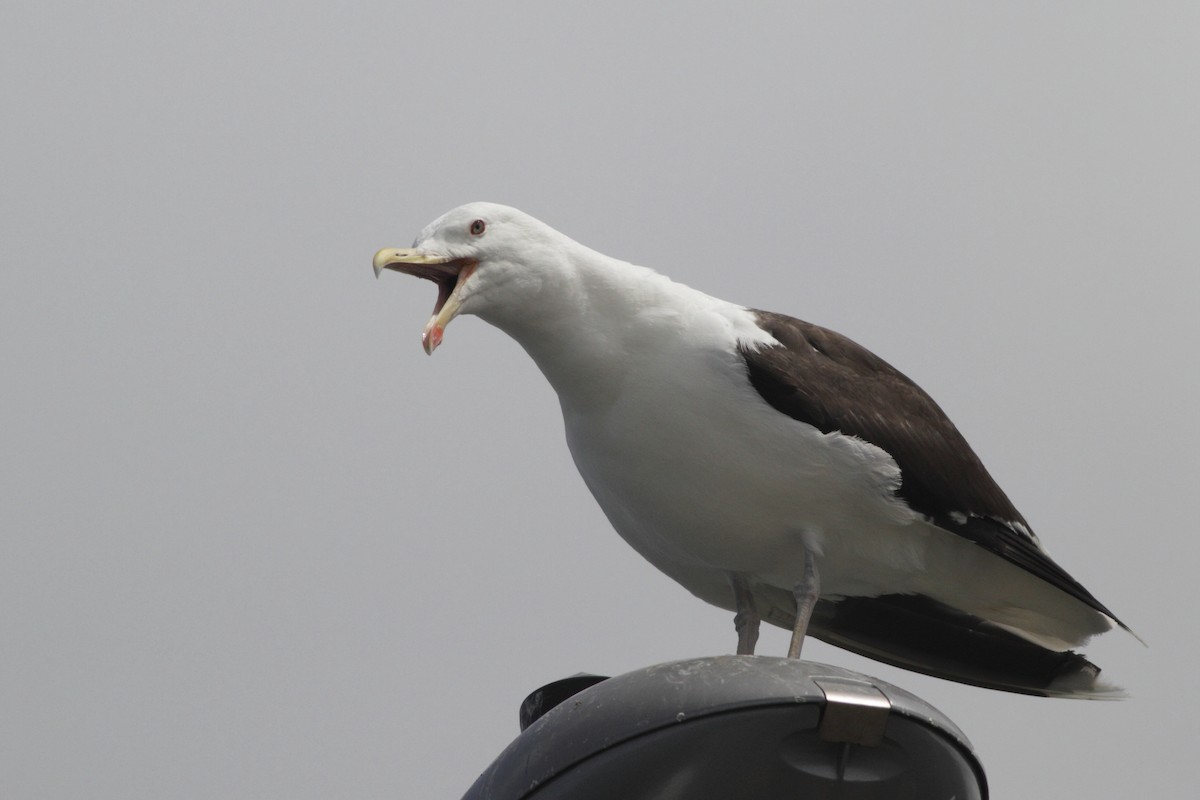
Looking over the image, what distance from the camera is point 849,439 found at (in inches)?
200

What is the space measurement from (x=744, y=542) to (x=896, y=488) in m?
0.53

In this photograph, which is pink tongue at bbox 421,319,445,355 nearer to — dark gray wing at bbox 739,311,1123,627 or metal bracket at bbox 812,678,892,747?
dark gray wing at bbox 739,311,1123,627

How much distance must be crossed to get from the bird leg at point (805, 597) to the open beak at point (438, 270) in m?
1.40

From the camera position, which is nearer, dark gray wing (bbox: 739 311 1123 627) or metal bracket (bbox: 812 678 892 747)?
metal bracket (bbox: 812 678 892 747)

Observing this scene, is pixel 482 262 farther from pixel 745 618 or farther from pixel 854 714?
pixel 854 714

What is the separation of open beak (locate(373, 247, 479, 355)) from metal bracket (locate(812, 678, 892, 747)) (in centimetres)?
206

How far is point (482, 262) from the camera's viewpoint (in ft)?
16.6

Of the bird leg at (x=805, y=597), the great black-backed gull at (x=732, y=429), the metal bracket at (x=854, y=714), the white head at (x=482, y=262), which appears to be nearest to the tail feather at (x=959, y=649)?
the great black-backed gull at (x=732, y=429)

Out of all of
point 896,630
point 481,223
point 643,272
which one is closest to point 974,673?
point 896,630

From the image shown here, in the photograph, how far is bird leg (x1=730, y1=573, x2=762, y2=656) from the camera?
221 inches

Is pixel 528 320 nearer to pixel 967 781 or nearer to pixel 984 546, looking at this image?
pixel 984 546

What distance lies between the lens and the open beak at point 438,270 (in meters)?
4.92

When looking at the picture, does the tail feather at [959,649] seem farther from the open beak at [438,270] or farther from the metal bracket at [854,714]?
the metal bracket at [854,714]

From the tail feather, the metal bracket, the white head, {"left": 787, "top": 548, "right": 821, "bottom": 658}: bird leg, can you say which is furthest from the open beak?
the metal bracket
